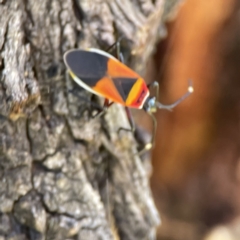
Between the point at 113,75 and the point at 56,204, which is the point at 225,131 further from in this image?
the point at 56,204

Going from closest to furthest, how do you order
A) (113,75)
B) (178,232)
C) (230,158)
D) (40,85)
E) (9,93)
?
(9,93) < (40,85) < (113,75) < (230,158) < (178,232)

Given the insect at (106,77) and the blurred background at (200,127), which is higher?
the insect at (106,77)

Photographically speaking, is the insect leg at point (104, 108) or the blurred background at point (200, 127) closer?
the insect leg at point (104, 108)

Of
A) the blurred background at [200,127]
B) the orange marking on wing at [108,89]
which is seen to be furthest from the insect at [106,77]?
the blurred background at [200,127]

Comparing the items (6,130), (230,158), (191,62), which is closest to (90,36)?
(6,130)

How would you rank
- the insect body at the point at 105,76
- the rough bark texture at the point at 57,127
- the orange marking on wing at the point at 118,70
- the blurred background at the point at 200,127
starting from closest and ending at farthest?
the rough bark texture at the point at 57,127 < the insect body at the point at 105,76 < the orange marking on wing at the point at 118,70 < the blurred background at the point at 200,127

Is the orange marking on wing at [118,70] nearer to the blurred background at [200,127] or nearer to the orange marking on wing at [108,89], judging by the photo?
the orange marking on wing at [108,89]

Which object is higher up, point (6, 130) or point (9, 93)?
point (9, 93)

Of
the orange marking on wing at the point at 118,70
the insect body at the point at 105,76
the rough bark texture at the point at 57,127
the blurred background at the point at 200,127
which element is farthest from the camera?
the blurred background at the point at 200,127

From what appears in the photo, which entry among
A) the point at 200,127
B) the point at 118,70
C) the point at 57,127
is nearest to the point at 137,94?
the point at 118,70
